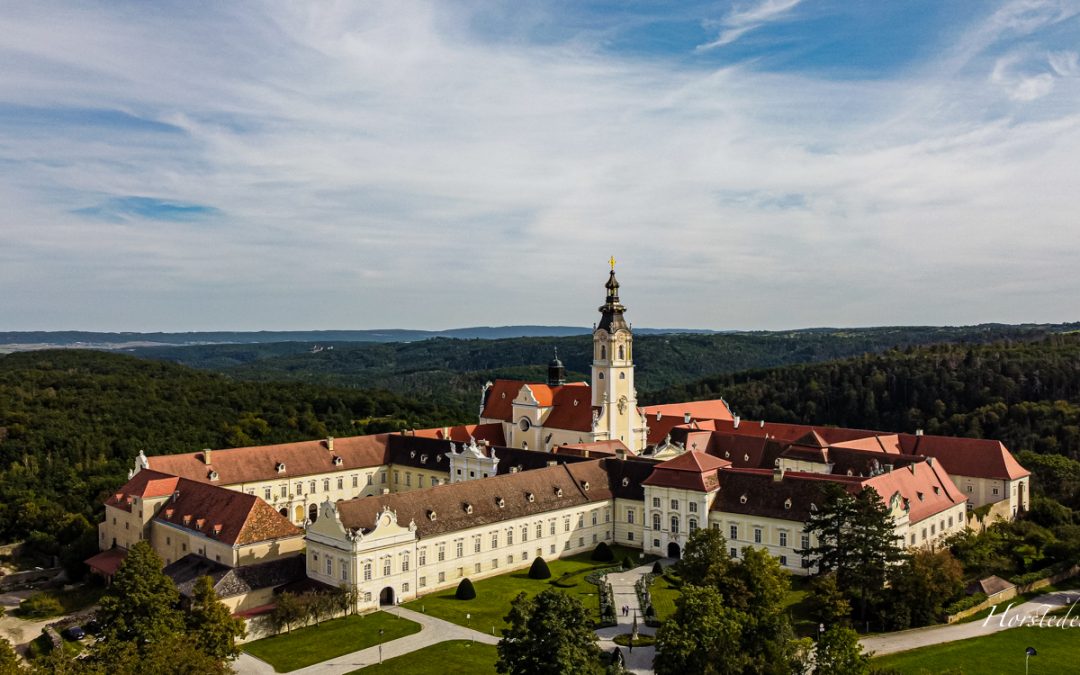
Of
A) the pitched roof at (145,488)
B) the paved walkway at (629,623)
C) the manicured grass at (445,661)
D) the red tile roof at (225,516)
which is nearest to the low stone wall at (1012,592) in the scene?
the paved walkway at (629,623)

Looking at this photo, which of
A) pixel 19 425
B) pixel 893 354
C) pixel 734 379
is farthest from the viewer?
pixel 734 379

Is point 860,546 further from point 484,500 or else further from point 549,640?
point 484,500

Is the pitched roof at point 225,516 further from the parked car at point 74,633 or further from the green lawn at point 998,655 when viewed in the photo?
the green lawn at point 998,655

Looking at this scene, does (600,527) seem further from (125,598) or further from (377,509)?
(125,598)

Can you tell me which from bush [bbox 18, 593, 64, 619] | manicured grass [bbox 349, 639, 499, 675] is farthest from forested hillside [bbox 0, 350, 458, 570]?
manicured grass [bbox 349, 639, 499, 675]

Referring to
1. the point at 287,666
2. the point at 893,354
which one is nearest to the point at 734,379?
the point at 893,354

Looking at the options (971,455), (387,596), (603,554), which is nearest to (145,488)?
(387,596)
